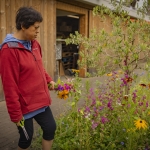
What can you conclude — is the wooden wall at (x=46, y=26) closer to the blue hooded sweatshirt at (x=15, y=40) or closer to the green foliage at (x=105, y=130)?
the green foliage at (x=105, y=130)

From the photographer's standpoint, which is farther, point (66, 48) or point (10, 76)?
point (66, 48)

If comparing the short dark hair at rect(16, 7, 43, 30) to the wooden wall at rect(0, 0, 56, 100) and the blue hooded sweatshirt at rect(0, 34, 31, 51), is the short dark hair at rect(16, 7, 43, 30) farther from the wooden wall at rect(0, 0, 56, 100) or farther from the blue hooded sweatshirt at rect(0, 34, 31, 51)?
the wooden wall at rect(0, 0, 56, 100)

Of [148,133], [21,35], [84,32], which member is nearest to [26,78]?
[21,35]

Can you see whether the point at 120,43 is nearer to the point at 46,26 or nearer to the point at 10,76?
the point at 10,76

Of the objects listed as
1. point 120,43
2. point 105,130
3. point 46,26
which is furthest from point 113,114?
point 46,26

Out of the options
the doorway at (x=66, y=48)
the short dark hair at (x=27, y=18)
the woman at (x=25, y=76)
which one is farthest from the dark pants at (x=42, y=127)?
the doorway at (x=66, y=48)

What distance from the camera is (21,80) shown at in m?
2.07

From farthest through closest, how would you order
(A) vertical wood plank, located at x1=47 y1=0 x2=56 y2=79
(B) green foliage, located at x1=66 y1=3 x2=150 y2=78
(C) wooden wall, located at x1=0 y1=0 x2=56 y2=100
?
1. (A) vertical wood plank, located at x1=47 y1=0 x2=56 y2=79
2. (C) wooden wall, located at x1=0 y1=0 x2=56 y2=100
3. (B) green foliage, located at x1=66 y1=3 x2=150 y2=78

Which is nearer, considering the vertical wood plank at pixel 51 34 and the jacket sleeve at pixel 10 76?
the jacket sleeve at pixel 10 76

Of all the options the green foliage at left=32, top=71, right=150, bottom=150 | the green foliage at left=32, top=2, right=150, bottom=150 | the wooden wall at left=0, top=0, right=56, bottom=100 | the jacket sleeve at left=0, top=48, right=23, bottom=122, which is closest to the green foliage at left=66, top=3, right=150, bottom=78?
the green foliage at left=32, top=2, right=150, bottom=150

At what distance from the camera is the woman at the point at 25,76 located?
1948mm

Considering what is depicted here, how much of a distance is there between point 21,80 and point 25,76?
5cm

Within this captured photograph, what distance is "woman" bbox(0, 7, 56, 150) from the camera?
195cm

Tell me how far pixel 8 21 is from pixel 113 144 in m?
4.10
